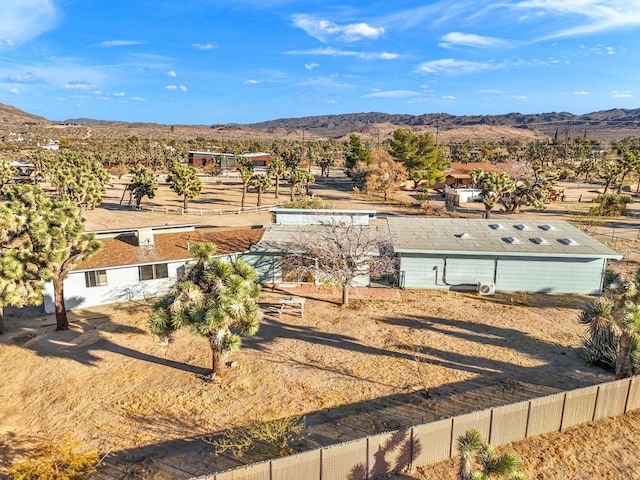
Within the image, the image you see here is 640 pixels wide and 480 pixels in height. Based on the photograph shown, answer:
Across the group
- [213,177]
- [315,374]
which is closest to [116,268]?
[315,374]

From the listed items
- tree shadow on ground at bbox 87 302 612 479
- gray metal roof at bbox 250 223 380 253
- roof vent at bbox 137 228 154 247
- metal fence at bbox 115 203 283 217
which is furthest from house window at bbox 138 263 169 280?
metal fence at bbox 115 203 283 217

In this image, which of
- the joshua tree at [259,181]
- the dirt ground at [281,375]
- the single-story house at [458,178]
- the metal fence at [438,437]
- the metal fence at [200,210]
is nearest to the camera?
the metal fence at [438,437]

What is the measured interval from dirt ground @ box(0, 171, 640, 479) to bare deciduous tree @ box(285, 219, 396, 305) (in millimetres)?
1738

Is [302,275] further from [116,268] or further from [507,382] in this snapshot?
[507,382]

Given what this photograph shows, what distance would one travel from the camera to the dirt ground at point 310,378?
13.0 m

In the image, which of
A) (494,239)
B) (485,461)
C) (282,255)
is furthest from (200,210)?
(485,461)

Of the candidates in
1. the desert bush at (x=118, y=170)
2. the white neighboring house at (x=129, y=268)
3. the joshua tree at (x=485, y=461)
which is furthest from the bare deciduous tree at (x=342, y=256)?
the desert bush at (x=118, y=170)

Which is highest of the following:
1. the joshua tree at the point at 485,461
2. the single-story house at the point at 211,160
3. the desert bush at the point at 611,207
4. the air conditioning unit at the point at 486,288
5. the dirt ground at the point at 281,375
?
the single-story house at the point at 211,160

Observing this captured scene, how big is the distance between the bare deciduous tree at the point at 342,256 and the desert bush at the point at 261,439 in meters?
10.7

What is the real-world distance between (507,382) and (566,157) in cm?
10547

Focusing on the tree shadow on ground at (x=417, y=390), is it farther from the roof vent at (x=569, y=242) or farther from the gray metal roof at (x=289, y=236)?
the roof vent at (x=569, y=242)

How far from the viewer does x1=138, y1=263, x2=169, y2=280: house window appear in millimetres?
24602

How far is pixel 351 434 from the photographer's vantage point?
13.7m

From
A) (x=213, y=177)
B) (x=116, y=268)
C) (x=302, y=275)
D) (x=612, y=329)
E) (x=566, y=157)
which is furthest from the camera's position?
(x=566, y=157)
